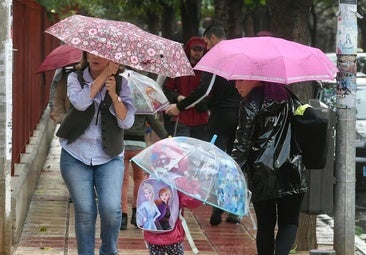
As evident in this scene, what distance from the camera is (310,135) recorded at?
644cm

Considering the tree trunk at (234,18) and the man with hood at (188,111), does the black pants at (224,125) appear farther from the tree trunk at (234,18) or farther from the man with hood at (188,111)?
the tree trunk at (234,18)

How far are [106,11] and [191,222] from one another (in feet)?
76.6

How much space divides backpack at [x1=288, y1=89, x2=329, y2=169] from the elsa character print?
1.23m

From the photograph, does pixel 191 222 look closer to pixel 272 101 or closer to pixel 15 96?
pixel 15 96

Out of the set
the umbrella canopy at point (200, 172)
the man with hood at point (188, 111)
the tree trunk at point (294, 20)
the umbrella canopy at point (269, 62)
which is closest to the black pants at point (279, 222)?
the umbrella canopy at point (200, 172)

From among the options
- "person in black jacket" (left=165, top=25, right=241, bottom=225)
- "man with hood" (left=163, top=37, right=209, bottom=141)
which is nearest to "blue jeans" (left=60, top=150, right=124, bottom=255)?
"person in black jacket" (left=165, top=25, right=241, bottom=225)

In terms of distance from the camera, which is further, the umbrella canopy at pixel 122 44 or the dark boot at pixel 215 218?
the dark boot at pixel 215 218

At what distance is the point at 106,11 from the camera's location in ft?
106

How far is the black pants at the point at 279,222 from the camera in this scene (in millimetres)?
6582

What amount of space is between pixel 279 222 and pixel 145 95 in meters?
2.15

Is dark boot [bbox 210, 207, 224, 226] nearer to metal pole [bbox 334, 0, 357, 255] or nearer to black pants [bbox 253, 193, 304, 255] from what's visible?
metal pole [bbox 334, 0, 357, 255]

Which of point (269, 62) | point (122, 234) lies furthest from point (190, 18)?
point (269, 62)

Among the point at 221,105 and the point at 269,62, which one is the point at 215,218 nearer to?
the point at 221,105

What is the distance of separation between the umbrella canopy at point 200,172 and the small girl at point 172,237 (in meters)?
0.16
